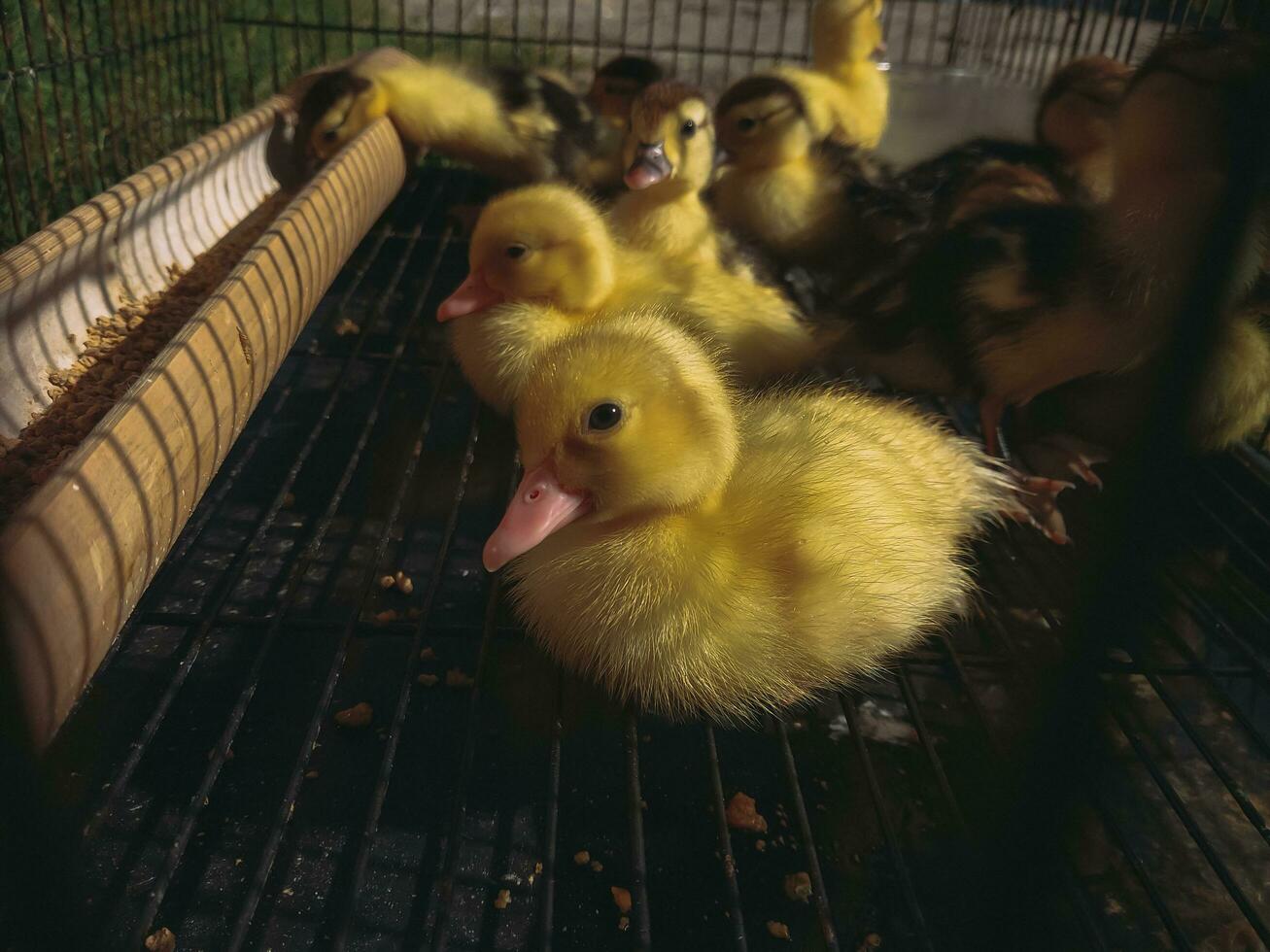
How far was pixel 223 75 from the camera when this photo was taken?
3016mm

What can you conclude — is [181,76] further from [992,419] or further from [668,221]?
[992,419]

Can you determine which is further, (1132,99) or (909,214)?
(909,214)

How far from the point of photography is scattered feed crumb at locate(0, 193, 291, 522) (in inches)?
55.8

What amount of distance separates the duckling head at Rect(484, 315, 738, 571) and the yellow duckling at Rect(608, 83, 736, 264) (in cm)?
82

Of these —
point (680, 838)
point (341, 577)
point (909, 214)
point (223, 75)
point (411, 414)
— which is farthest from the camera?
point (223, 75)

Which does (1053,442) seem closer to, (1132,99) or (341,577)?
(1132,99)

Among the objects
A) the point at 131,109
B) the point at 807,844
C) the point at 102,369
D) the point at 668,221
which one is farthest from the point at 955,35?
the point at 807,844

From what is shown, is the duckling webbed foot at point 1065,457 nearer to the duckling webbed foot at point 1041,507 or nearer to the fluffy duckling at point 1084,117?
the duckling webbed foot at point 1041,507

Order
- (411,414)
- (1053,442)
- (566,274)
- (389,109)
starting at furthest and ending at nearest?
(389,109) < (411,414) < (1053,442) < (566,274)

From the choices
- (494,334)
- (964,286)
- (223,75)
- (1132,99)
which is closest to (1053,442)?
(964,286)

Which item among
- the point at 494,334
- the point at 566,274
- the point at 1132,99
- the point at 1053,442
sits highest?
the point at 1132,99

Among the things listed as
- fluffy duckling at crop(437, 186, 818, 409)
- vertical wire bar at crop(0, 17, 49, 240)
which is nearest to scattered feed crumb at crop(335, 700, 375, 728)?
fluffy duckling at crop(437, 186, 818, 409)

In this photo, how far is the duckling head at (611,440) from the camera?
1085 millimetres

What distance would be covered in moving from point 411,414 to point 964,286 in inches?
42.2
